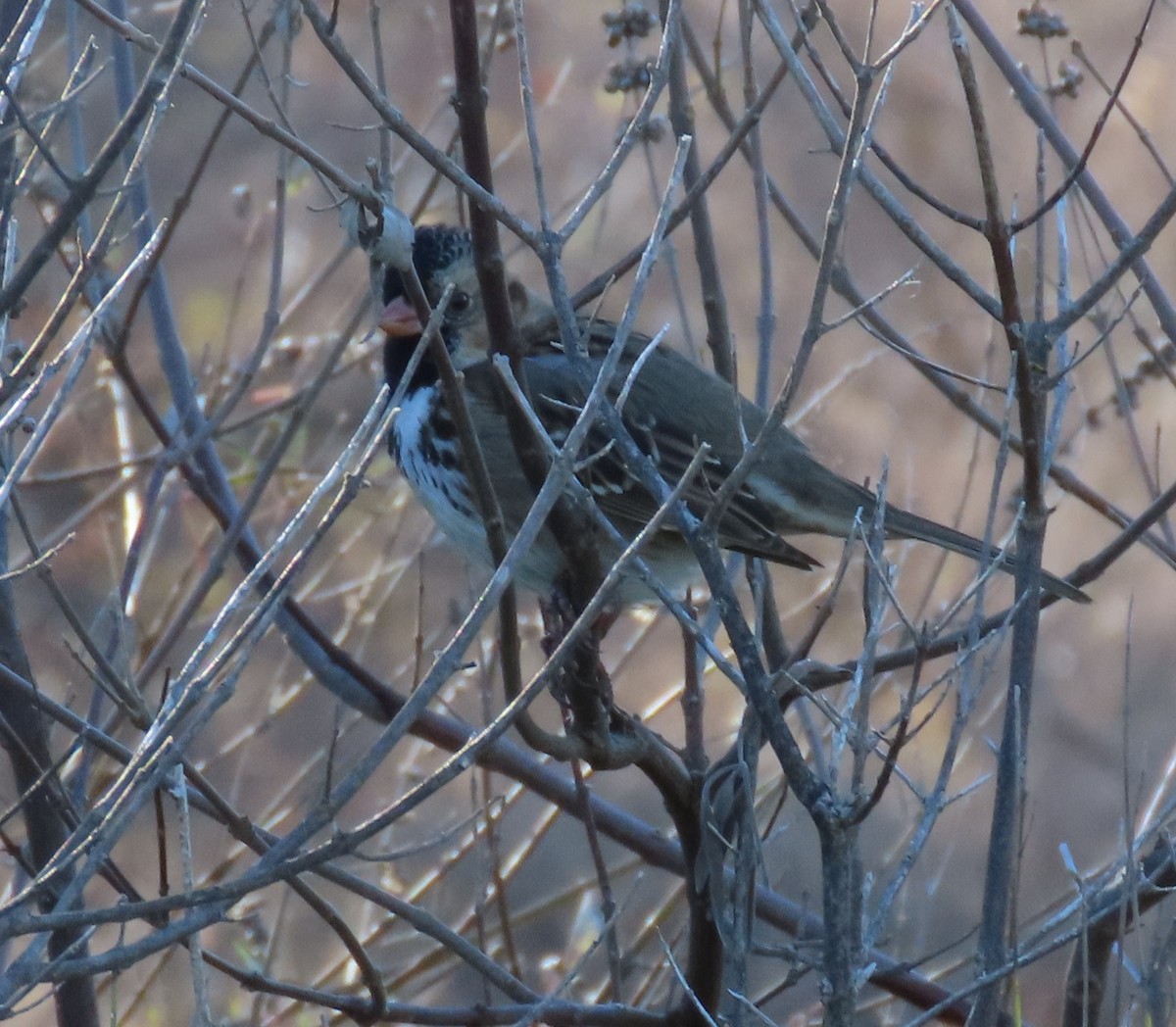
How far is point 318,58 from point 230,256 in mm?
1195

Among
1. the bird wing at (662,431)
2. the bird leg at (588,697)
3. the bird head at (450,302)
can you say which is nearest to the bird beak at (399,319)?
the bird head at (450,302)

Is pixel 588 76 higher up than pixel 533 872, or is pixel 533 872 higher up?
pixel 588 76

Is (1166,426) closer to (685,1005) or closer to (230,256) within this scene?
(230,256)

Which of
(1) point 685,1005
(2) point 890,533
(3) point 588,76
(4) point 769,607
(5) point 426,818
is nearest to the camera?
(1) point 685,1005

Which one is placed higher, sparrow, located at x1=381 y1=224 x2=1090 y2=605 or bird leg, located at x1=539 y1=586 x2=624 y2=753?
sparrow, located at x1=381 y1=224 x2=1090 y2=605

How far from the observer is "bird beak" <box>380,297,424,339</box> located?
3.74 m

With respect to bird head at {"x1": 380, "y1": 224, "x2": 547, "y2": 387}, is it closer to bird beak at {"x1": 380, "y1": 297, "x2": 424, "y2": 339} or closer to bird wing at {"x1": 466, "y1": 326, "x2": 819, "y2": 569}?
bird beak at {"x1": 380, "y1": 297, "x2": 424, "y2": 339}

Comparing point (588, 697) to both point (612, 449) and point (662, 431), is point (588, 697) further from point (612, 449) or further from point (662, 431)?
point (662, 431)

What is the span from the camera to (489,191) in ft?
7.47

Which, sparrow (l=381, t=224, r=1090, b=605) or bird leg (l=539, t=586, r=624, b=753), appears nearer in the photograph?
bird leg (l=539, t=586, r=624, b=753)

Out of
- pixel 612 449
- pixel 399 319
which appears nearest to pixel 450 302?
pixel 399 319

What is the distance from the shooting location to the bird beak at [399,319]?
3.74 metres

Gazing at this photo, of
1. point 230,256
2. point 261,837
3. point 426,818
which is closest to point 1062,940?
point 261,837

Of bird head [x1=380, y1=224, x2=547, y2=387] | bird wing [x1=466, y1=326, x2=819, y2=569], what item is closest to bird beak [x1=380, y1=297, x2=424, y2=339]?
bird head [x1=380, y1=224, x2=547, y2=387]
